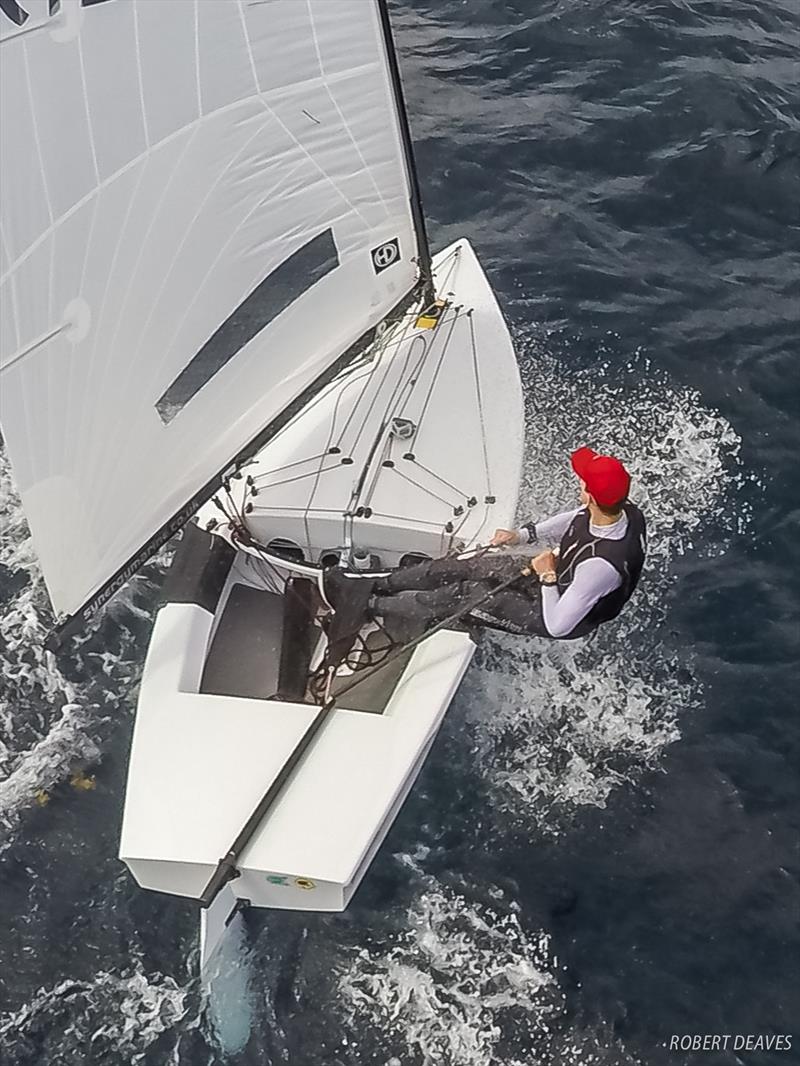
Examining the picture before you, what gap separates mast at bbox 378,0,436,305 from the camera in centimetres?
611

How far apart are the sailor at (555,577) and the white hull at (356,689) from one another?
0.23 m

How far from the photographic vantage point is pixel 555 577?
6371 mm

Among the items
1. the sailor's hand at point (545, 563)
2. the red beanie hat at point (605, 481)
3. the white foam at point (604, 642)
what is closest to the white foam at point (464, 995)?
the white foam at point (604, 642)

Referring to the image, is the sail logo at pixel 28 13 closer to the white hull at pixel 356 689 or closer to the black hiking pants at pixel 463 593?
the white hull at pixel 356 689

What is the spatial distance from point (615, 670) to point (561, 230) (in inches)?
178

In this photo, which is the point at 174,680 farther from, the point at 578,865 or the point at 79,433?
the point at 578,865

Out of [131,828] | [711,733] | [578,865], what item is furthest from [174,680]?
[711,733]

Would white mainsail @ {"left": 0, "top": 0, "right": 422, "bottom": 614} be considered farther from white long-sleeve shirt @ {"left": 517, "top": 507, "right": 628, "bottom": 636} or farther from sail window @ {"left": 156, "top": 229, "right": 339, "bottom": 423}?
white long-sleeve shirt @ {"left": 517, "top": 507, "right": 628, "bottom": 636}

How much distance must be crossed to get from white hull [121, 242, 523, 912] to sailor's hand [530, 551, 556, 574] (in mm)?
579

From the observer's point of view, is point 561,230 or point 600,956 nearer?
point 600,956

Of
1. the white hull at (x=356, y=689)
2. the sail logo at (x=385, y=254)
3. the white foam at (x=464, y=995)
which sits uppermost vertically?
the sail logo at (x=385, y=254)

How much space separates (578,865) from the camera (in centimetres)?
689

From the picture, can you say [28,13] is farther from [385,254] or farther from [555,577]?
[555,577]

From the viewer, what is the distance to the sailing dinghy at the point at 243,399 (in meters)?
4.99
